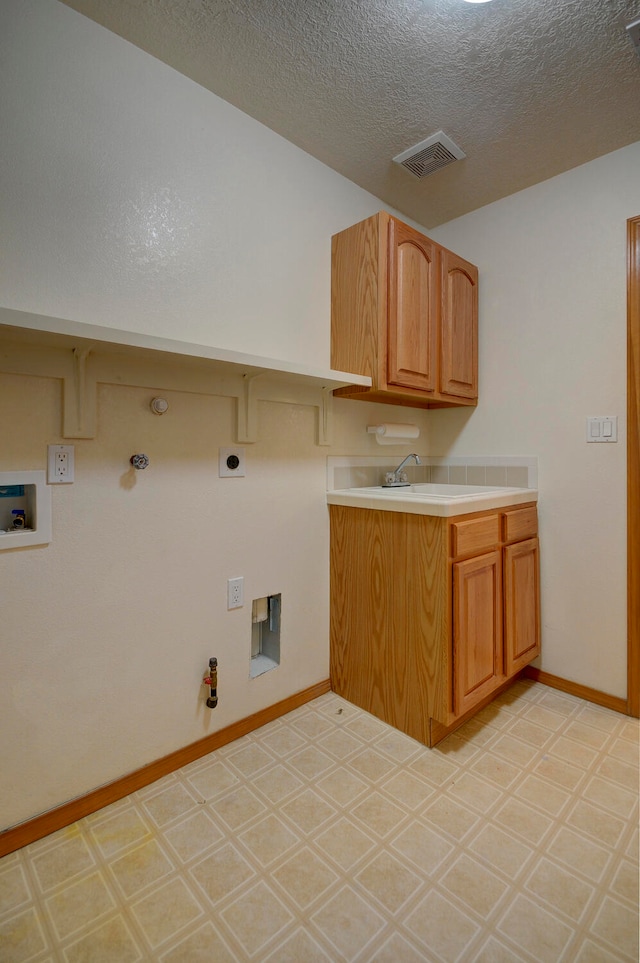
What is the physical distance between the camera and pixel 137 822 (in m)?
1.32

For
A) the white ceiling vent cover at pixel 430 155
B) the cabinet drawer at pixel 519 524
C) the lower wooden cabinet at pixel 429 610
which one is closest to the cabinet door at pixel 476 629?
the lower wooden cabinet at pixel 429 610

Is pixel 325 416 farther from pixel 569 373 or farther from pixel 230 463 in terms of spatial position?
pixel 569 373

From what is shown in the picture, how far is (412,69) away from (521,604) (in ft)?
6.78

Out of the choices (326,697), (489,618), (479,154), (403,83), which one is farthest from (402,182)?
(326,697)

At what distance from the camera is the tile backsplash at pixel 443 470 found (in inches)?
83.4

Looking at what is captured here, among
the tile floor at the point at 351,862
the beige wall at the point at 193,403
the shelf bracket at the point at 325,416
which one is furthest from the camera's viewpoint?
the shelf bracket at the point at 325,416

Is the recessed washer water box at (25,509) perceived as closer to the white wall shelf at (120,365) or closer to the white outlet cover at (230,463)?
the white wall shelf at (120,365)

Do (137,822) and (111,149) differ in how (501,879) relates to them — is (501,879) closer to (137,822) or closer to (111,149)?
(137,822)

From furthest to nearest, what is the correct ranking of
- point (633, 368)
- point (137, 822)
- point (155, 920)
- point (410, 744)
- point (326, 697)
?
point (326, 697), point (633, 368), point (410, 744), point (137, 822), point (155, 920)

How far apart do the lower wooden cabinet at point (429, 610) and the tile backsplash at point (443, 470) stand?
0.19 meters

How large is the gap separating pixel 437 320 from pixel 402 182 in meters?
0.68

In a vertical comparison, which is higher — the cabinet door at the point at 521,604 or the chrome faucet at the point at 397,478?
the chrome faucet at the point at 397,478

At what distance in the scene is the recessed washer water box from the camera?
3.97ft

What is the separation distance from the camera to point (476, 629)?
66.5 inches
